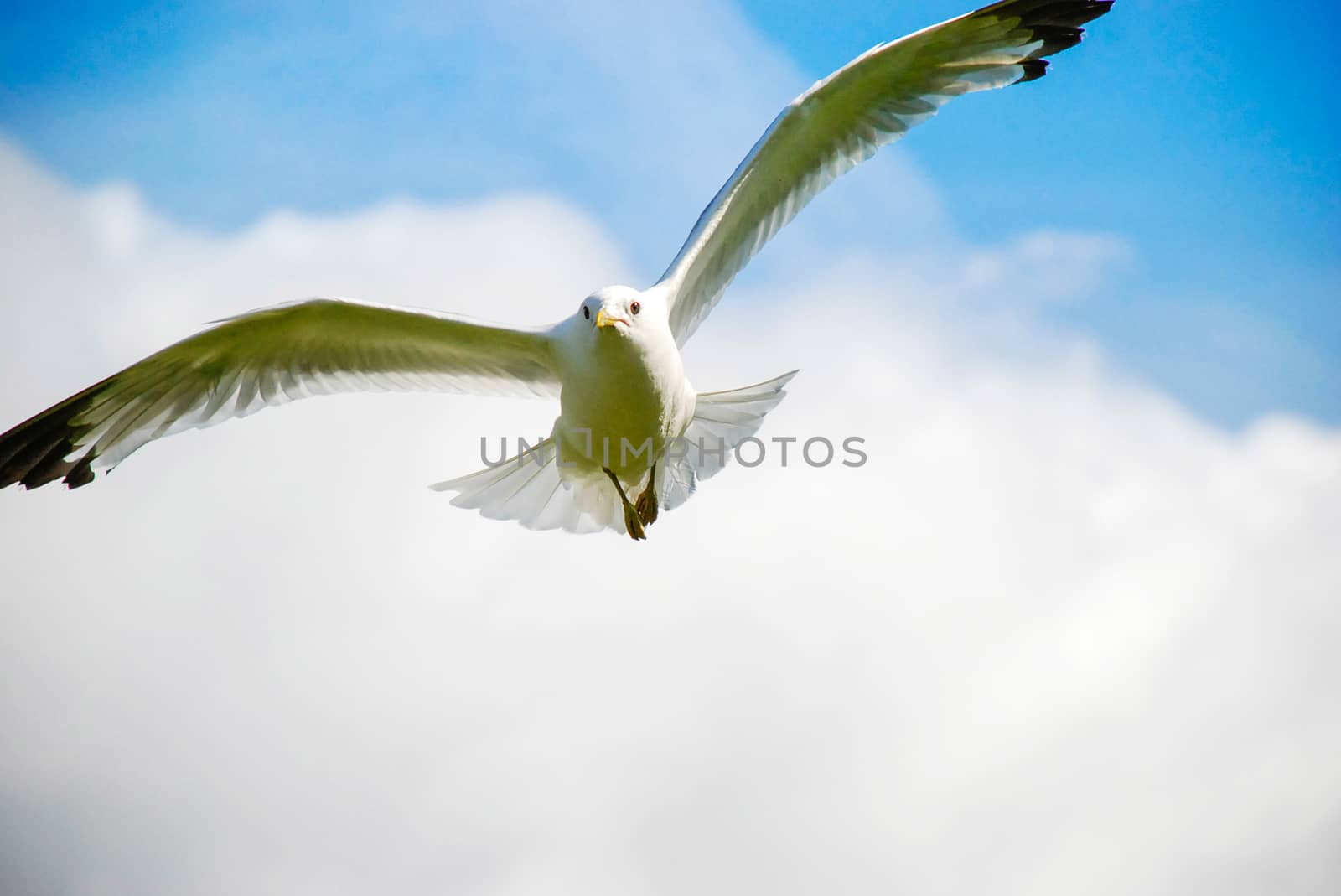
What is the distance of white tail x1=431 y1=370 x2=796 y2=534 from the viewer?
7.72m

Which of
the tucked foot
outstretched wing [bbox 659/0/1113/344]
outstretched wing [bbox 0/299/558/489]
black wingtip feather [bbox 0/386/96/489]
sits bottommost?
the tucked foot

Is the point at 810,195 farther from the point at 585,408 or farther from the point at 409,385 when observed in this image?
the point at 409,385

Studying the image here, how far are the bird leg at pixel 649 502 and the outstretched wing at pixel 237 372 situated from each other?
86 centimetres

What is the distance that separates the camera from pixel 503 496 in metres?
8.02

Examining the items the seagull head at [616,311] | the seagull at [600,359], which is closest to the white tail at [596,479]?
the seagull at [600,359]

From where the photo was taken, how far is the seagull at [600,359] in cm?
705

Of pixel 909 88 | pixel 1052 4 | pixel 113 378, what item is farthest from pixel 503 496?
pixel 1052 4

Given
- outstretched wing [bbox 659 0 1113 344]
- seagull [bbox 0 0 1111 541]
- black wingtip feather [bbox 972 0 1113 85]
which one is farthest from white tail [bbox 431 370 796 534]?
black wingtip feather [bbox 972 0 1113 85]

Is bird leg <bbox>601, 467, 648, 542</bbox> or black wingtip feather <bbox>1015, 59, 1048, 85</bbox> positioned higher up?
black wingtip feather <bbox>1015, 59, 1048, 85</bbox>

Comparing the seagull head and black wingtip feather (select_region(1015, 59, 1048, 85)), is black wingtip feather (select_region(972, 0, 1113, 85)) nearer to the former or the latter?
black wingtip feather (select_region(1015, 59, 1048, 85))

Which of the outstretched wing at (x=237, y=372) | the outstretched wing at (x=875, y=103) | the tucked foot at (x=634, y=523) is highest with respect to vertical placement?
the outstretched wing at (x=875, y=103)

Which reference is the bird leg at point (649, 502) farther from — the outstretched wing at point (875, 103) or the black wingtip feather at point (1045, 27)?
the black wingtip feather at point (1045, 27)

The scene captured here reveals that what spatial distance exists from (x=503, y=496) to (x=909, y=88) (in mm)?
3306

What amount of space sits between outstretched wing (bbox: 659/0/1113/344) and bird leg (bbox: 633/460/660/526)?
97cm
